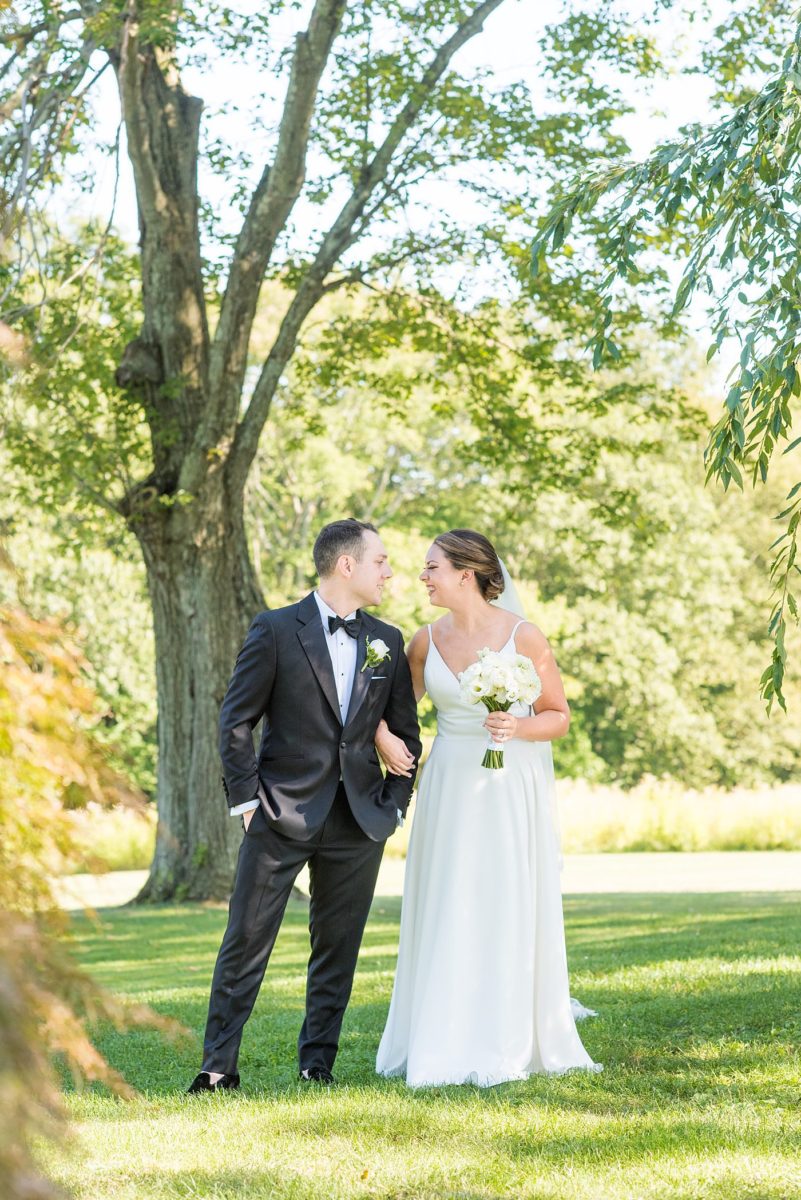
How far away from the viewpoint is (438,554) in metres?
5.73

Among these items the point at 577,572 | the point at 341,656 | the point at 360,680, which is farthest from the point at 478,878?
the point at 577,572

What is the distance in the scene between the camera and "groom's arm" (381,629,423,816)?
5.61 m

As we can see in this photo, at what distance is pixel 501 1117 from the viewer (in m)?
4.68

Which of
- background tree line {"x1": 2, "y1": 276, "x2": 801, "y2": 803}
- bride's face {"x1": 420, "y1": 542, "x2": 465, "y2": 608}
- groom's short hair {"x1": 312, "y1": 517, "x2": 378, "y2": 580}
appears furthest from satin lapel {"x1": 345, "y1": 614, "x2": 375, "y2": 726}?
background tree line {"x1": 2, "y1": 276, "x2": 801, "y2": 803}

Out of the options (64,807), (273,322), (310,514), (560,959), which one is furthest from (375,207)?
(310,514)

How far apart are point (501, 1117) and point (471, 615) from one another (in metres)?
2.05

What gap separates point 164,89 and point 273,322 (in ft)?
53.3

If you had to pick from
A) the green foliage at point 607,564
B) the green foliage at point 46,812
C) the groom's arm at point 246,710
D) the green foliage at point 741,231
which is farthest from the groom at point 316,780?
the green foliage at point 607,564

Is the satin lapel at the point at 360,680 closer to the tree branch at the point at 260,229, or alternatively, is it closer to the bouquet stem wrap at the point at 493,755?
the bouquet stem wrap at the point at 493,755

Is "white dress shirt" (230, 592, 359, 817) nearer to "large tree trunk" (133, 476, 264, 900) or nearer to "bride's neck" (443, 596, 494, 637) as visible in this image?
"bride's neck" (443, 596, 494, 637)

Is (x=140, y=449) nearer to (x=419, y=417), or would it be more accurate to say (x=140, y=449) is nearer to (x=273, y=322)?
(x=273, y=322)

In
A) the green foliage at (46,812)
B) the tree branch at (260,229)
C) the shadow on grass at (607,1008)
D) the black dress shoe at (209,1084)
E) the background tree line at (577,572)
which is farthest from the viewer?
the background tree line at (577,572)

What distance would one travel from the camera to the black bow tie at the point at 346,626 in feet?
18.0

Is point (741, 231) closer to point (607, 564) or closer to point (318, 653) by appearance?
point (318, 653)
